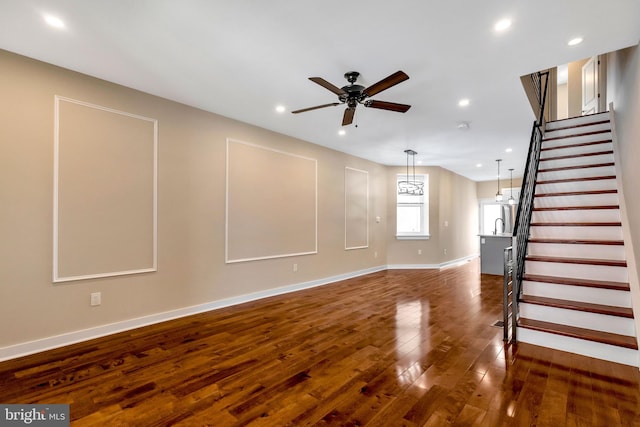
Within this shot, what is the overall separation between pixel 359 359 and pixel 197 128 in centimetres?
346

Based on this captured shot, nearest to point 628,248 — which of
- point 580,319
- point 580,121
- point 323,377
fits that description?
point 580,319

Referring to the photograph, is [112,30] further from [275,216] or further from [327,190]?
[327,190]

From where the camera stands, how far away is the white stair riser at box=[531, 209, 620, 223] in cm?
350

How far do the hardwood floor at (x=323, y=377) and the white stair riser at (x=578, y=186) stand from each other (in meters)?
2.06

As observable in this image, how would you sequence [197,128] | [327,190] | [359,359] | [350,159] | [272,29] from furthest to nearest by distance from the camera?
[350,159], [327,190], [197,128], [359,359], [272,29]

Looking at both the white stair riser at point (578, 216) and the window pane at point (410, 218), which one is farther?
the window pane at point (410, 218)

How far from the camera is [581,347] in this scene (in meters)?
2.69

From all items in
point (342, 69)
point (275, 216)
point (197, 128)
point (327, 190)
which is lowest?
point (275, 216)

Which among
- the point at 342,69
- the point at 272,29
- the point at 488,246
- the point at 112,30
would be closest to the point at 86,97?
the point at 112,30

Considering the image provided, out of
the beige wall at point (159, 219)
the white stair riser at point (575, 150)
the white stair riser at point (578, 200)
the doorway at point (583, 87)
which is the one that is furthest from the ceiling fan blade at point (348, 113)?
the doorway at point (583, 87)

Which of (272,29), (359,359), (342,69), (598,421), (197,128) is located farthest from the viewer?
(197,128)

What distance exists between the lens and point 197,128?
4.08 metres

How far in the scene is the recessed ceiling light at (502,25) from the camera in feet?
7.56

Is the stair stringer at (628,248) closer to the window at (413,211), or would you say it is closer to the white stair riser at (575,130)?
the white stair riser at (575,130)
